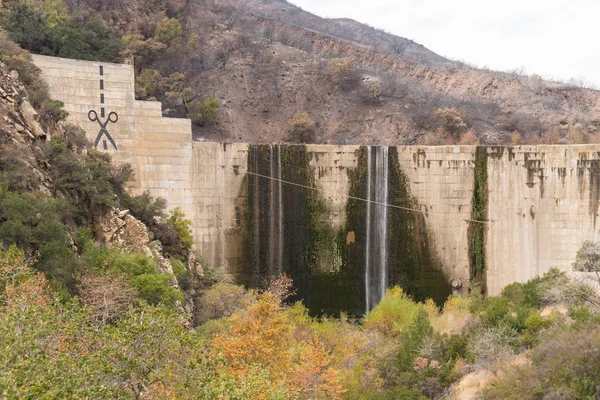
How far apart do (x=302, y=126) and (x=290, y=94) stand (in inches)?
169

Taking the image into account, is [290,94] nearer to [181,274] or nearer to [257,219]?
[257,219]

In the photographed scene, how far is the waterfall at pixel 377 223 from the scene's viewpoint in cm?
3428

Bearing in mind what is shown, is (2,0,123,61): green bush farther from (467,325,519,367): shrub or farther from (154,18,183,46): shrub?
(467,325,519,367): shrub

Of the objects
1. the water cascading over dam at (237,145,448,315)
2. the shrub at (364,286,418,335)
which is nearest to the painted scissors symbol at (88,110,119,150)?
the water cascading over dam at (237,145,448,315)

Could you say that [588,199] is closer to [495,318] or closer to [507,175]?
[507,175]

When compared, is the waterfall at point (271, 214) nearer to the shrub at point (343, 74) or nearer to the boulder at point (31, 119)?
the boulder at point (31, 119)

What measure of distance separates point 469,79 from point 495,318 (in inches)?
1426

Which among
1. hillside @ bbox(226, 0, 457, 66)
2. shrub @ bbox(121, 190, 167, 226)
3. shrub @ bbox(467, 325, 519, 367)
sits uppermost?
hillside @ bbox(226, 0, 457, 66)

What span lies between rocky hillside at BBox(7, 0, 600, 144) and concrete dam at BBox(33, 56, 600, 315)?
990 cm

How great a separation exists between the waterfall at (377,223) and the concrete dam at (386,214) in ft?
0.14

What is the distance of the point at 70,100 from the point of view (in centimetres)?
3130

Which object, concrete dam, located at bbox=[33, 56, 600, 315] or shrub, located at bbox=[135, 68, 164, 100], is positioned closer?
concrete dam, located at bbox=[33, 56, 600, 315]

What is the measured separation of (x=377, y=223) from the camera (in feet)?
114

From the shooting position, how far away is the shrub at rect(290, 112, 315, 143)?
147 ft
